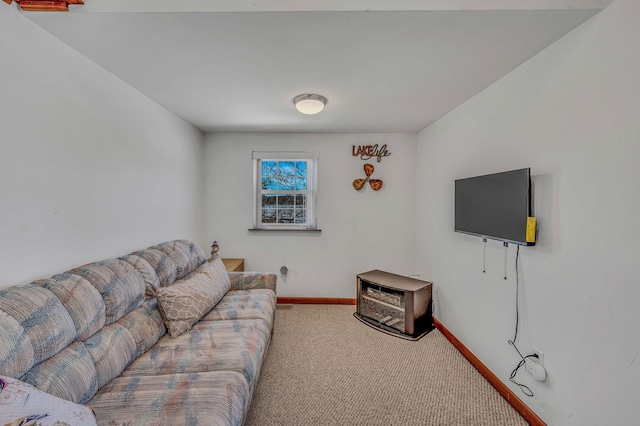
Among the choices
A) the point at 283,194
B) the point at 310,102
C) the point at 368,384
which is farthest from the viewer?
the point at 283,194

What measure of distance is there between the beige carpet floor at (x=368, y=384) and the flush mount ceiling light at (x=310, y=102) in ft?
7.08

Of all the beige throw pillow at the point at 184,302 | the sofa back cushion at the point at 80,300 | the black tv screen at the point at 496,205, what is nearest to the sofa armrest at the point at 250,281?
the beige throw pillow at the point at 184,302

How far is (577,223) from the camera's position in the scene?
138 cm

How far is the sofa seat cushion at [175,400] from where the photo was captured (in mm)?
1096

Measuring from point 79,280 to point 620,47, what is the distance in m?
2.83

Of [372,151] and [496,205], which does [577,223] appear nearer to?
[496,205]

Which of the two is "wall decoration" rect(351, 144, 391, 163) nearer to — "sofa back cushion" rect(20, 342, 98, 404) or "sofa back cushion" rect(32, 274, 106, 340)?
"sofa back cushion" rect(32, 274, 106, 340)

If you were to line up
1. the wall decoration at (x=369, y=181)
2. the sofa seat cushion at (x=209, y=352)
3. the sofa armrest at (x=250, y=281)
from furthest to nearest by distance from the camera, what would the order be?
the wall decoration at (x=369, y=181), the sofa armrest at (x=250, y=281), the sofa seat cushion at (x=209, y=352)

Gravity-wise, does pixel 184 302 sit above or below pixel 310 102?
below

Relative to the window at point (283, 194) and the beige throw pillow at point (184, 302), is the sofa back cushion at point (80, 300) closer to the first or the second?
the beige throw pillow at point (184, 302)

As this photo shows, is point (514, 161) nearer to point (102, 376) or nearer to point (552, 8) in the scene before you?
point (552, 8)

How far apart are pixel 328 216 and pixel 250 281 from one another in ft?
4.40

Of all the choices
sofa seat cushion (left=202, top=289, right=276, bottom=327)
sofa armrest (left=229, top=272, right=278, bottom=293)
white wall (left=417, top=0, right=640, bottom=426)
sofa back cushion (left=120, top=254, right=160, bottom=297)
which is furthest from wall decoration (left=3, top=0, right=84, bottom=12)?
white wall (left=417, top=0, right=640, bottom=426)

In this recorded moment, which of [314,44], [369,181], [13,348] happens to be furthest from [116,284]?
[369,181]
